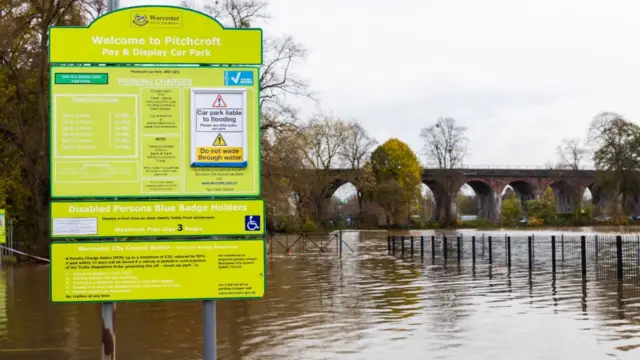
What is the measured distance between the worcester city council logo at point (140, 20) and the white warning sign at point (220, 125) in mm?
690

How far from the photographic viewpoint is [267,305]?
1459 cm

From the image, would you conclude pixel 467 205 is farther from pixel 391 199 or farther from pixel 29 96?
pixel 29 96

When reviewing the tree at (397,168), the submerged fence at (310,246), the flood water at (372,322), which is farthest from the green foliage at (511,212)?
the flood water at (372,322)

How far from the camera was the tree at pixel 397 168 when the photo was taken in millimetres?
82688

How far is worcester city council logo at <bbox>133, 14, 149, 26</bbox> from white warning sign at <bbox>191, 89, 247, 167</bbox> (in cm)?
69

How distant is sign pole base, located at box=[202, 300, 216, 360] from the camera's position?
6.09m

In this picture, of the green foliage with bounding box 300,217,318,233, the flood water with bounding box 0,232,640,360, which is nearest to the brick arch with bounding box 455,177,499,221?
the green foliage with bounding box 300,217,318,233

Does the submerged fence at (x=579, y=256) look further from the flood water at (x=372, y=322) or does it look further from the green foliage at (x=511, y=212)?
the green foliage at (x=511, y=212)

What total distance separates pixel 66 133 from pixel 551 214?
87.0 meters

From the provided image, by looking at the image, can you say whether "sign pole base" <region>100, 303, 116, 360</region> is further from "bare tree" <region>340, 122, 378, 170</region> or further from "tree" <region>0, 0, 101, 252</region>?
"bare tree" <region>340, 122, 378, 170</region>

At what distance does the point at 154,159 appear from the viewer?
6.06 metres

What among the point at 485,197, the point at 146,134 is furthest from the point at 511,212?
the point at 146,134

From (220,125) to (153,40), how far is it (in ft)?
2.75

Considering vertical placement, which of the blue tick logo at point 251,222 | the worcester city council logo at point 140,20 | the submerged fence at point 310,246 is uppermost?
the worcester city council logo at point 140,20
